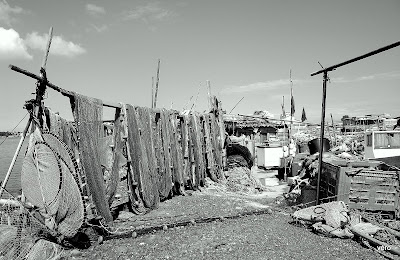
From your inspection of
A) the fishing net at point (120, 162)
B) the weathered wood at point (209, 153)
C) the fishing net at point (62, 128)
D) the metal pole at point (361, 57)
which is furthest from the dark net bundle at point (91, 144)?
the weathered wood at point (209, 153)

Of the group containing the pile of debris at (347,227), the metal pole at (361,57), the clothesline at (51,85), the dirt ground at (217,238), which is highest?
the metal pole at (361,57)

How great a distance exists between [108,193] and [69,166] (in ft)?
6.01

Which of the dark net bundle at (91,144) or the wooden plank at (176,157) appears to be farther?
the wooden plank at (176,157)

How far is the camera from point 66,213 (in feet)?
18.3

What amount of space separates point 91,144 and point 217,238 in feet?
10.6

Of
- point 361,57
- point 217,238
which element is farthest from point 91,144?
point 361,57

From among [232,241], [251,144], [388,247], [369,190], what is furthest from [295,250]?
[251,144]

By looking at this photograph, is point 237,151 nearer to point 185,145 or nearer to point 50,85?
point 185,145

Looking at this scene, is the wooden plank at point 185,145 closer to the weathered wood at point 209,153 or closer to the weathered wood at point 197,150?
the weathered wood at point 197,150

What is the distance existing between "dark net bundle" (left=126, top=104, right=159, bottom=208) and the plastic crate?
469 cm

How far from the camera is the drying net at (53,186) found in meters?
5.48

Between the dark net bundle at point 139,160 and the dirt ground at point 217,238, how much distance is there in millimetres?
472

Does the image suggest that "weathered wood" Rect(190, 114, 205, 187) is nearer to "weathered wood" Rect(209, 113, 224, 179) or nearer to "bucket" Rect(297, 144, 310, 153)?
"weathered wood" Rect(209, 113, 224, 179)

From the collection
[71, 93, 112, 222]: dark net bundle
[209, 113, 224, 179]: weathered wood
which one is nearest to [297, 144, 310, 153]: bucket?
[209, 113, 224, 179]: weathered wood
